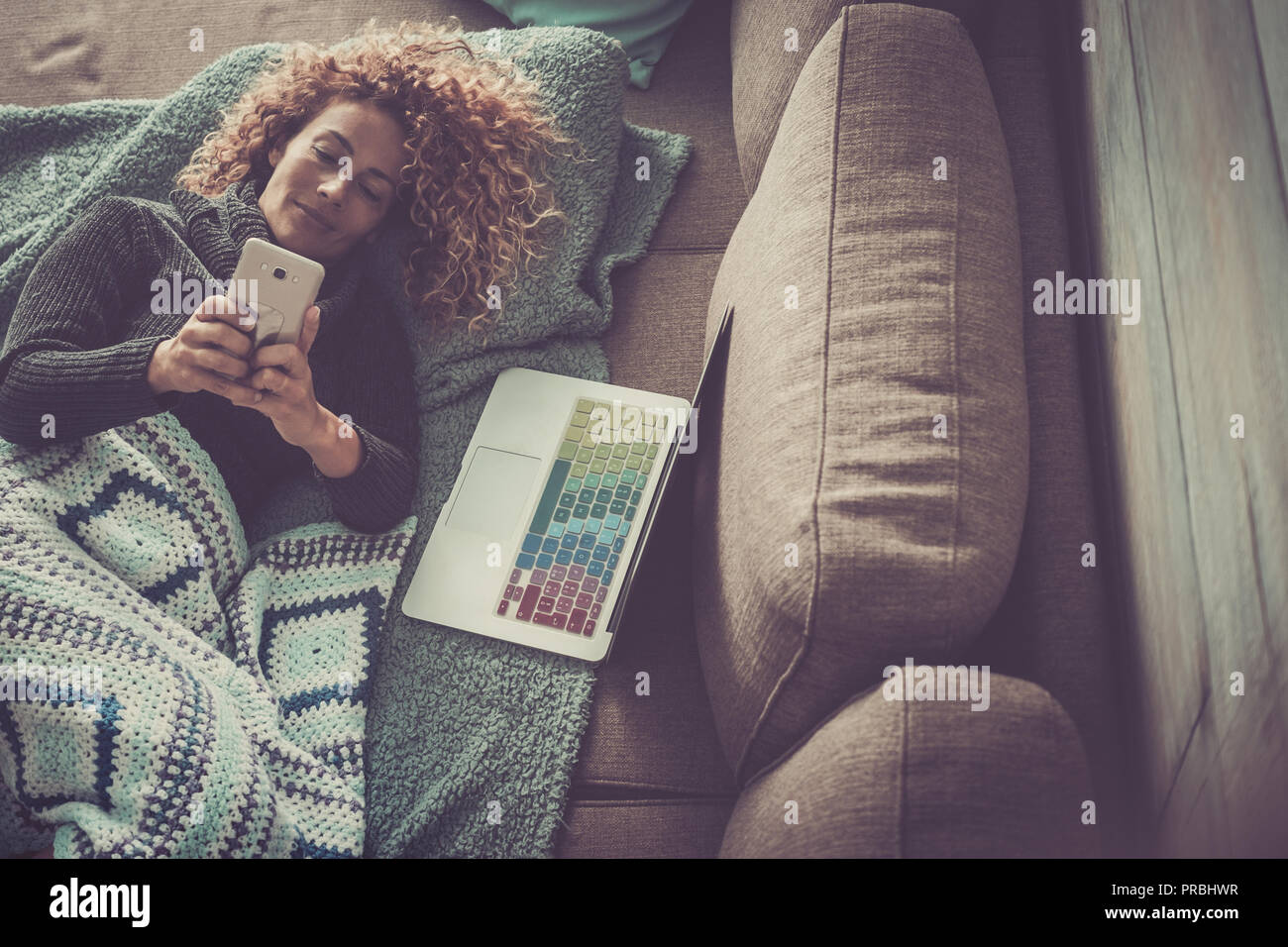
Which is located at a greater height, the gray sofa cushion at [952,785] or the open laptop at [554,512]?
the open laptop at [554,512]

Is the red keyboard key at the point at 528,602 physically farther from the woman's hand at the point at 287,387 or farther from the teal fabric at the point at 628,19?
the teal fabric at the point at 628,19

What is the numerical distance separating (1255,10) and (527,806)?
968mm

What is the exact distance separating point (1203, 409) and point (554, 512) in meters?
0.72

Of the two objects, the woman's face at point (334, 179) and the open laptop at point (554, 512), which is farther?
the woman's face at point (334, 179)

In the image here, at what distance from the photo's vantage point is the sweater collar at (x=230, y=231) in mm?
1202

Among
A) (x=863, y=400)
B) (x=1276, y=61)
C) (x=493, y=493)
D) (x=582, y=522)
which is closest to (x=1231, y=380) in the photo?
(x=1276, y=61)

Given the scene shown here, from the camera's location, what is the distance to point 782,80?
1178 mm

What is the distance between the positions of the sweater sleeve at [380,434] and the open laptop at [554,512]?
2.8 inches

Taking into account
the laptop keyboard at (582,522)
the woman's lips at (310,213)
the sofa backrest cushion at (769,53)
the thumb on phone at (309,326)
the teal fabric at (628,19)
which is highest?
the teal fabric at (628,19)

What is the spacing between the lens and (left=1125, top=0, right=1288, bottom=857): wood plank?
545 mm

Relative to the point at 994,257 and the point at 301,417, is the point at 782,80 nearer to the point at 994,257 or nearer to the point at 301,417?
the point at 994,257

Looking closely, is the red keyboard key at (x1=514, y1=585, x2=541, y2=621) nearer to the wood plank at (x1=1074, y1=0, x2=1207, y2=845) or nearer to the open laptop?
the open laptop

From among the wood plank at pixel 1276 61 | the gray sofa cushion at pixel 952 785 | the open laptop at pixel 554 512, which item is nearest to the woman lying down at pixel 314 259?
the open laptop at pixel 554 512
